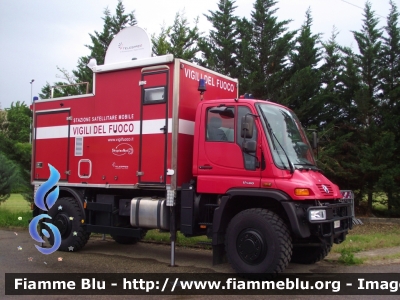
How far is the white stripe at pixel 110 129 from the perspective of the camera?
8.66m

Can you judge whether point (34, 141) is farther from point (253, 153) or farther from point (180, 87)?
point (253, 153)

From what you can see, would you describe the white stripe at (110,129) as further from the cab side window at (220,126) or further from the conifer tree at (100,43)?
the conifer tree at (100,43)

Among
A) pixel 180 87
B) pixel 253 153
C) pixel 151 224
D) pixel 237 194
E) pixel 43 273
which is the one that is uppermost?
pixel 180 87

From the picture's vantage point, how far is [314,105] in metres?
14.3

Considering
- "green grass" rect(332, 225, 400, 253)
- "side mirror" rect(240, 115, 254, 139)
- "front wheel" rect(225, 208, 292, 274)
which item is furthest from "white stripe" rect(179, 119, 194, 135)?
"green grass" rect(332, 225, 400, 253)

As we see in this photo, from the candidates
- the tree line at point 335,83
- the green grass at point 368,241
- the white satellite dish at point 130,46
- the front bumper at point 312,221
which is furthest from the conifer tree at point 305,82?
the front bumper at point 312,221

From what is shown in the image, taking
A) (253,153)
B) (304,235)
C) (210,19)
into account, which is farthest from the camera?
(210,19)

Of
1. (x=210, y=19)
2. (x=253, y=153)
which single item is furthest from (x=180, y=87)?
(x=210, y=19)

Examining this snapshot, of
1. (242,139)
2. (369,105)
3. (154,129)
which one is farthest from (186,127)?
(369,105)

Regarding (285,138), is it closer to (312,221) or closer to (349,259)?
(312,221)

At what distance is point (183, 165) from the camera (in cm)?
859

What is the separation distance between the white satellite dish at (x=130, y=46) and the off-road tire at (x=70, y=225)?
10.2 feet

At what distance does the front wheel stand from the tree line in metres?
6.45

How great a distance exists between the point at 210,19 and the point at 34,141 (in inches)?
332
